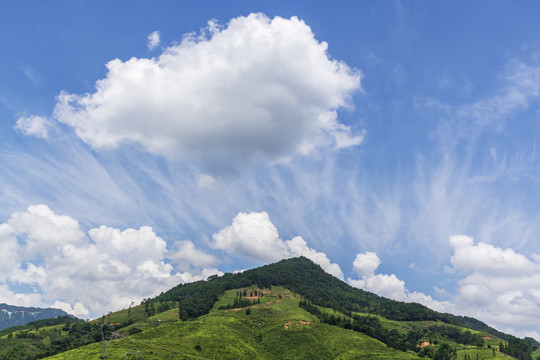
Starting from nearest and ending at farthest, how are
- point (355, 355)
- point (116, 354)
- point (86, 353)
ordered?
point (116, 354) → point (86, 353) → point (355, 355)

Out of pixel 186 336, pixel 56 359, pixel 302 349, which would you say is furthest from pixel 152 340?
pixel 302 349

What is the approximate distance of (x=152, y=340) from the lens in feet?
579

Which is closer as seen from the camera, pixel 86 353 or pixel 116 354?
pixel 116 354

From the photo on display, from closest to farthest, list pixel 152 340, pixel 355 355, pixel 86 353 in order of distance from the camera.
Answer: pixel 86 353 < pixel 152 340 < pixel 355 355

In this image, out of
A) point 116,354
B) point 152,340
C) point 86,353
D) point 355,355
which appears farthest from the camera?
point 355,355

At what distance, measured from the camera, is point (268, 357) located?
18700 cm

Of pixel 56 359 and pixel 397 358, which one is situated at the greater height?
pixel 397 358

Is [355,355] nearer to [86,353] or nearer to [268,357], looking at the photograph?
[268,357]

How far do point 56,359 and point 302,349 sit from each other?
123 meters

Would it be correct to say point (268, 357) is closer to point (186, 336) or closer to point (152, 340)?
point (186, 336)

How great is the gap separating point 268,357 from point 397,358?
A: 6782 centimetres

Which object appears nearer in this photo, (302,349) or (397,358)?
(397,358)

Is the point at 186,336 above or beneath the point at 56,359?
above

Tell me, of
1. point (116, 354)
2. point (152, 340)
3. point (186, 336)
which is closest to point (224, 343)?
point (186, 336)
